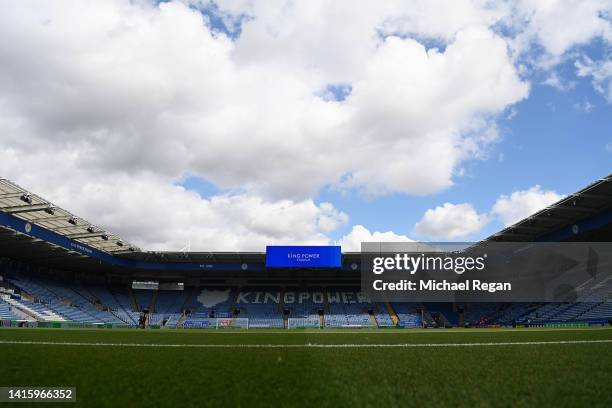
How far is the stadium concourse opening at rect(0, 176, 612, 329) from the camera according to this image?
2944cm

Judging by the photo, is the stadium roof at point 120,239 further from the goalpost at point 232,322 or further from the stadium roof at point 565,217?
the goalpost at point 232,322

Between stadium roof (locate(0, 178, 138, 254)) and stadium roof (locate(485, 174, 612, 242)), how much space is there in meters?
33.7

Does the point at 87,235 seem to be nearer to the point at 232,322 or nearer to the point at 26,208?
the point at 26,208

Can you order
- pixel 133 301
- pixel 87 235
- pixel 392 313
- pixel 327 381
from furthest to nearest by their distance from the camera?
1. pixel 133 301
2. pixel 392 313
3. pixel 87 235
4. pixel 327 381

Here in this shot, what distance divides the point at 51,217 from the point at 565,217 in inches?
1494

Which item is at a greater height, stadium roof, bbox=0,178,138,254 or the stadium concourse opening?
stadium roof, bbox=0,178,138,254

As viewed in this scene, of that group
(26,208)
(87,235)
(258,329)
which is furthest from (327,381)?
(87,235)

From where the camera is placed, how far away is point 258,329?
35.5 meters

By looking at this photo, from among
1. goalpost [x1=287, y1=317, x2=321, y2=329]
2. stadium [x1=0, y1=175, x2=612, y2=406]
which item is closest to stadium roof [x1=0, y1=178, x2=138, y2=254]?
stadium [x1=0, y1=175, x2=612, y2=406]

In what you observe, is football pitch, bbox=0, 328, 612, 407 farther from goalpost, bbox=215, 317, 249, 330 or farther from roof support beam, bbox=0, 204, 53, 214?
goalpost, bbox=215, 317, 249, 330

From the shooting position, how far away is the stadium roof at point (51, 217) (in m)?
25.1

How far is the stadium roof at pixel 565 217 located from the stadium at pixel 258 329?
0.13m

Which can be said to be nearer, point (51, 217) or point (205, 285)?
point (51, 217)

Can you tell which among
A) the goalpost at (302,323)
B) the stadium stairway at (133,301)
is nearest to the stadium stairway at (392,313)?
the goalpost at (302,323)
